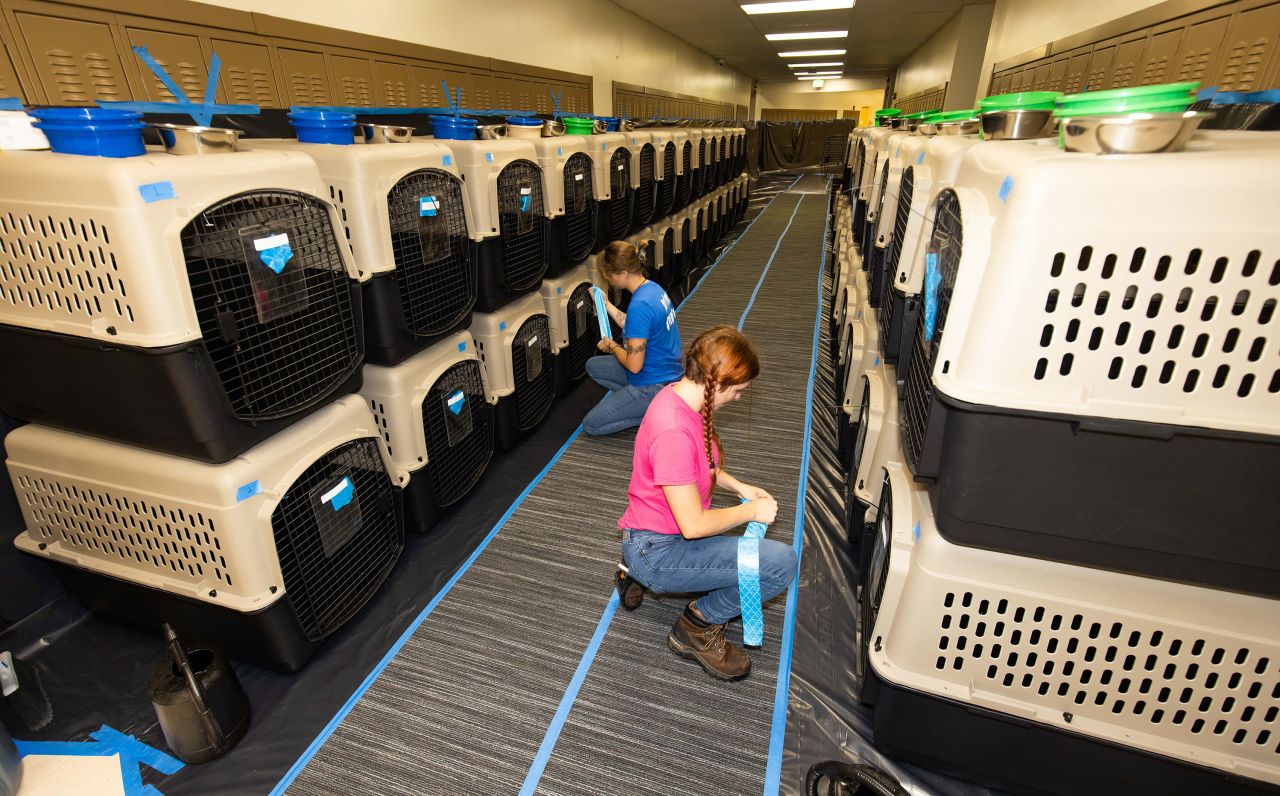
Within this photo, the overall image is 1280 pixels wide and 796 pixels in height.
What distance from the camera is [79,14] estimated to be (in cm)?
223

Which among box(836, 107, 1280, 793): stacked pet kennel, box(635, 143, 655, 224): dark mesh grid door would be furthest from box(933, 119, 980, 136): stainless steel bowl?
box(635, 143, 655, 224): dark mesh grid door

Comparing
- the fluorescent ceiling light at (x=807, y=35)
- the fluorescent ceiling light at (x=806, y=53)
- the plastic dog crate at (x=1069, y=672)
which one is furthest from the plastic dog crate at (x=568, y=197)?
the fluorescent ceiling light at (x=806, y=53)

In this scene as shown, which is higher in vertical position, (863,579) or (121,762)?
(863,579)

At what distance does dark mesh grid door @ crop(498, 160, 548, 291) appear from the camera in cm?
236

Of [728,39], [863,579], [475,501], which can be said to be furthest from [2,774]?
[728,39]

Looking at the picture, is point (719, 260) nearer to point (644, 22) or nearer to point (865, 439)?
point (865, 439)

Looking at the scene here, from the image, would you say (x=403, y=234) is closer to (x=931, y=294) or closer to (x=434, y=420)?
(x=434, y=420)

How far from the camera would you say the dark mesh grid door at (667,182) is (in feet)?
14.3

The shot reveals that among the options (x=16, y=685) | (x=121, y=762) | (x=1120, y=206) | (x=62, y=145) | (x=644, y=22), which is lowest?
(x=121, y=762)

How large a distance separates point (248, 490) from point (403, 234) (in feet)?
3.04

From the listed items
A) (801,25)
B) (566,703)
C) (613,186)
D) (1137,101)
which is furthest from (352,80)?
(801,25)

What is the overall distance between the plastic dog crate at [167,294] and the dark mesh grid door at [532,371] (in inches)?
43.0

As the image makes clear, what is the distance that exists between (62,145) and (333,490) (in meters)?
0.97

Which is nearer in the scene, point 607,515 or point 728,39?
point 607,515
